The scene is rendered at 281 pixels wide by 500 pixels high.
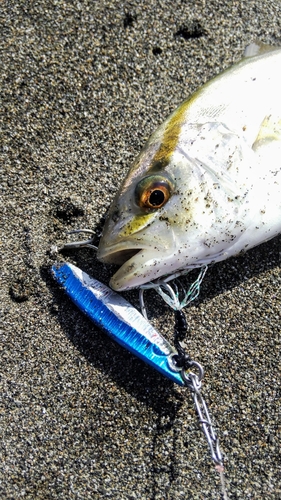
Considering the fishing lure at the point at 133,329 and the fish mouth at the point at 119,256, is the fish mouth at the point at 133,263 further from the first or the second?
the fishing lure at the point at 133,329

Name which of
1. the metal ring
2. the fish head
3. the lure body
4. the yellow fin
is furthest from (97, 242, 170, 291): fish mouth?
the yellow fin

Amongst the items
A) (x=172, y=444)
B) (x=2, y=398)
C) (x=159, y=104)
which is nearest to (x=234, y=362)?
(x=172, y=444)

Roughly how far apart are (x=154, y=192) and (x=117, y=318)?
64 cm

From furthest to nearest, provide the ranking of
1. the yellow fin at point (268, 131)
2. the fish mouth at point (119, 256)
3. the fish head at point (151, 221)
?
the yellow fin at point (268, 131), the fish mouth at point (119, 256), the fish head at point (151, 221)

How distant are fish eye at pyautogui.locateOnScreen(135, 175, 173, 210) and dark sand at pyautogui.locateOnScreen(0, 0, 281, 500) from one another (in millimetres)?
467

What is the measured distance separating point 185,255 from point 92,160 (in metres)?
0.87

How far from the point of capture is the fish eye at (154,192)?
214cm

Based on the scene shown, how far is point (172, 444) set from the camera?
2.20 meters

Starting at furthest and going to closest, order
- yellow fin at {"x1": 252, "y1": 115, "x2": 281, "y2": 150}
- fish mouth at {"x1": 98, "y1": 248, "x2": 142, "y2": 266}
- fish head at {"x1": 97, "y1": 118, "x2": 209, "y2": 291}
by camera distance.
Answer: yellow fin at {"x1": 252, "y1": 115, "x2": 281, "y2": 150}
fish mouth at {"x1": 98, "y1": 248, "x2": 142, "y2": 266}
fish head at {"x1": 97, "y1": 118, "x2": 209, "y2": 291}

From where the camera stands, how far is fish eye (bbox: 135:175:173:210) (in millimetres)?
2143

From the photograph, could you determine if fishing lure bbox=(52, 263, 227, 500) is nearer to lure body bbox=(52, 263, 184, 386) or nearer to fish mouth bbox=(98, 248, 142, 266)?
lure body bbox=(52, 263, 184, 386)

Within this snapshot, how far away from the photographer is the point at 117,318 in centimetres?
226

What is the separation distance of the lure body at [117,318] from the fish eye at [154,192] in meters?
0.51

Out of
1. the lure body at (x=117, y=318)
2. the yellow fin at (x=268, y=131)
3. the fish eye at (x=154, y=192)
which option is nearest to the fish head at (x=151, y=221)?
the fish eye at (x=154, y=192)
